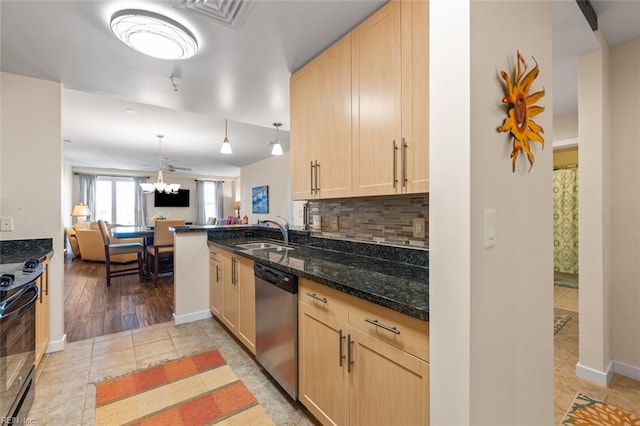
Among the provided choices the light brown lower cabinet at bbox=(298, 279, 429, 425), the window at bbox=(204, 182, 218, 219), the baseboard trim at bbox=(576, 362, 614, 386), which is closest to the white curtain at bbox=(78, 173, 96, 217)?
the window at bbox=(204, 182, 218, 219)

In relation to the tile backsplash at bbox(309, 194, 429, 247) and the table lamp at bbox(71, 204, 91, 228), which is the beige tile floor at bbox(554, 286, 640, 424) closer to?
the tile backsplash at bbox(309, 194, 429, 247)

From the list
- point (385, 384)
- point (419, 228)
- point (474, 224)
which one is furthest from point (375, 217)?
point (474, 224)

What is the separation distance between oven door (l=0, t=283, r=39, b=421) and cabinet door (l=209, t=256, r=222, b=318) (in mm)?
1429

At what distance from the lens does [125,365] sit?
2305 millimetres

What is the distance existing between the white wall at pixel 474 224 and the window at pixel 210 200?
10.5 meters

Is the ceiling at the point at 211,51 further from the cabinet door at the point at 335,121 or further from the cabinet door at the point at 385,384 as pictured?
the cabinet door at the point at 385,384

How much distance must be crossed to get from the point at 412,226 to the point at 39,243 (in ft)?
10.0

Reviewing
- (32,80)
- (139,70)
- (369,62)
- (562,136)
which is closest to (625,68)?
(562,136)

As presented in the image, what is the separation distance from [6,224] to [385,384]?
10.2 feet

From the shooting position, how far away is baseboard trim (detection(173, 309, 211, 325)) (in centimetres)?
311

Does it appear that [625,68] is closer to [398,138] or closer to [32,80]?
[398,138]

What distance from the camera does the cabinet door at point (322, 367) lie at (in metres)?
1.41

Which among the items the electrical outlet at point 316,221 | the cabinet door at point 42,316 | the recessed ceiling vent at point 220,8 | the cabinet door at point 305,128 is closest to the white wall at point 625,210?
the electrical outlet at point 316,221

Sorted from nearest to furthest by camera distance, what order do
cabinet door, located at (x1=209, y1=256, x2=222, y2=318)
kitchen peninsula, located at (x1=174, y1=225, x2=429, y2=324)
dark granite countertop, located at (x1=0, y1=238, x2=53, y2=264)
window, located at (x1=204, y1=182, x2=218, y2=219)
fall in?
1. kitchen peninsula, located at (x1=174, y1=225, x2=429, y2=324)
2. dark granite countertop, located at (x1=0, y1=238, x2=53, y2=264)
3. cabinet door, located at (x1=209, y1=256, x2=222, y2=318)
4. window, located at (x1=204, y1=182, x2=218, y2=219)
